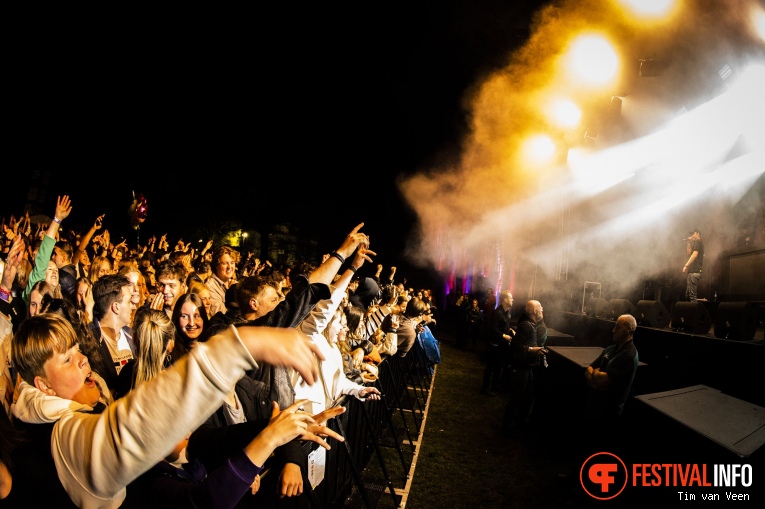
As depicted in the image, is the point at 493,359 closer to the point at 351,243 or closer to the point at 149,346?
the point at 351,243

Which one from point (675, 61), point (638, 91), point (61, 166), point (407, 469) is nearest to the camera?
point (407, 469)

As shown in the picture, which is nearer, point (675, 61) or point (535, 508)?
point (535, 508)

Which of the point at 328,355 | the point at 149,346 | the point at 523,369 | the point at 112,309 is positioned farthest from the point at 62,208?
the point at 523,369

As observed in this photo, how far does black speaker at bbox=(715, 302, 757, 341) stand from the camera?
535 cm

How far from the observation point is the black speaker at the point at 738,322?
17.6 feet

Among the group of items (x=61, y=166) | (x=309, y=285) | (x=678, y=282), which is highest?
(x=61, y=166)

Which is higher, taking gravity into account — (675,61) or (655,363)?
(675,61)

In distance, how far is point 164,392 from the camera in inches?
38.9

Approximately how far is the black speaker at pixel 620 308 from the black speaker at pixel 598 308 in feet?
1.20

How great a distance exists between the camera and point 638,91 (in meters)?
11.5

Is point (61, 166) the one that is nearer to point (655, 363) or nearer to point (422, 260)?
point (422, 260)

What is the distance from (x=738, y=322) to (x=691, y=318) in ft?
3.82

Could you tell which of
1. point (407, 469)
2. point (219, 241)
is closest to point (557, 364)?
point (407, 469)

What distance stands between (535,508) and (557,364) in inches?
116
